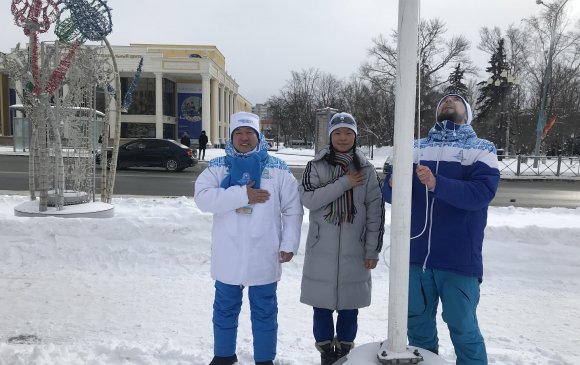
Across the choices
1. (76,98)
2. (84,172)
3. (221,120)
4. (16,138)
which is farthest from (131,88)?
(221,120)

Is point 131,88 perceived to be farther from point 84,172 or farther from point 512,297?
point 512,297

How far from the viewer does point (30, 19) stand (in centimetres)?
667

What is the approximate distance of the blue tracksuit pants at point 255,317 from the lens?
2.89m

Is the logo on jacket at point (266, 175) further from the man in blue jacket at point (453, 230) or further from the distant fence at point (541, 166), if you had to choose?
the distant fence at point (541, 166)

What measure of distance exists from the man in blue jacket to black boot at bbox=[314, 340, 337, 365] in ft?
1.99

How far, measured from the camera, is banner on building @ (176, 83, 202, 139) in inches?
1789

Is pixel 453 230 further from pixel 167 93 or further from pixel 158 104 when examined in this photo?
pixel 167 93

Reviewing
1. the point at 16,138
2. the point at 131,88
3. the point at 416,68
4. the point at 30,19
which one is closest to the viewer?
the point at 416,68

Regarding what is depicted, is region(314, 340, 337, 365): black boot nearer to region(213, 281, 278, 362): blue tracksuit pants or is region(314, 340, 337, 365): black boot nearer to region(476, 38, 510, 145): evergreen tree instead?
region(213, 281, 278, 362): blue tracksuit pants

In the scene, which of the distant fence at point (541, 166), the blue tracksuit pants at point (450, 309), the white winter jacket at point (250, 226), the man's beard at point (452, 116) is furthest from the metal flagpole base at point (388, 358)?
the distant fence at point (541, 166)

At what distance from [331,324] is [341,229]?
0.66 metres

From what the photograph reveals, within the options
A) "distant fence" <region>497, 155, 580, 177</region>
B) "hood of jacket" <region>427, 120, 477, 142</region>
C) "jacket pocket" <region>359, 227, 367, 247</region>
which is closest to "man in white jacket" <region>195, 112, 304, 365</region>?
"jacket pocket" <region>359, 227, 367, 247</region>

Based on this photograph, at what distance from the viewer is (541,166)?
22.4 meters

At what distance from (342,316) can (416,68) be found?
1.69m
